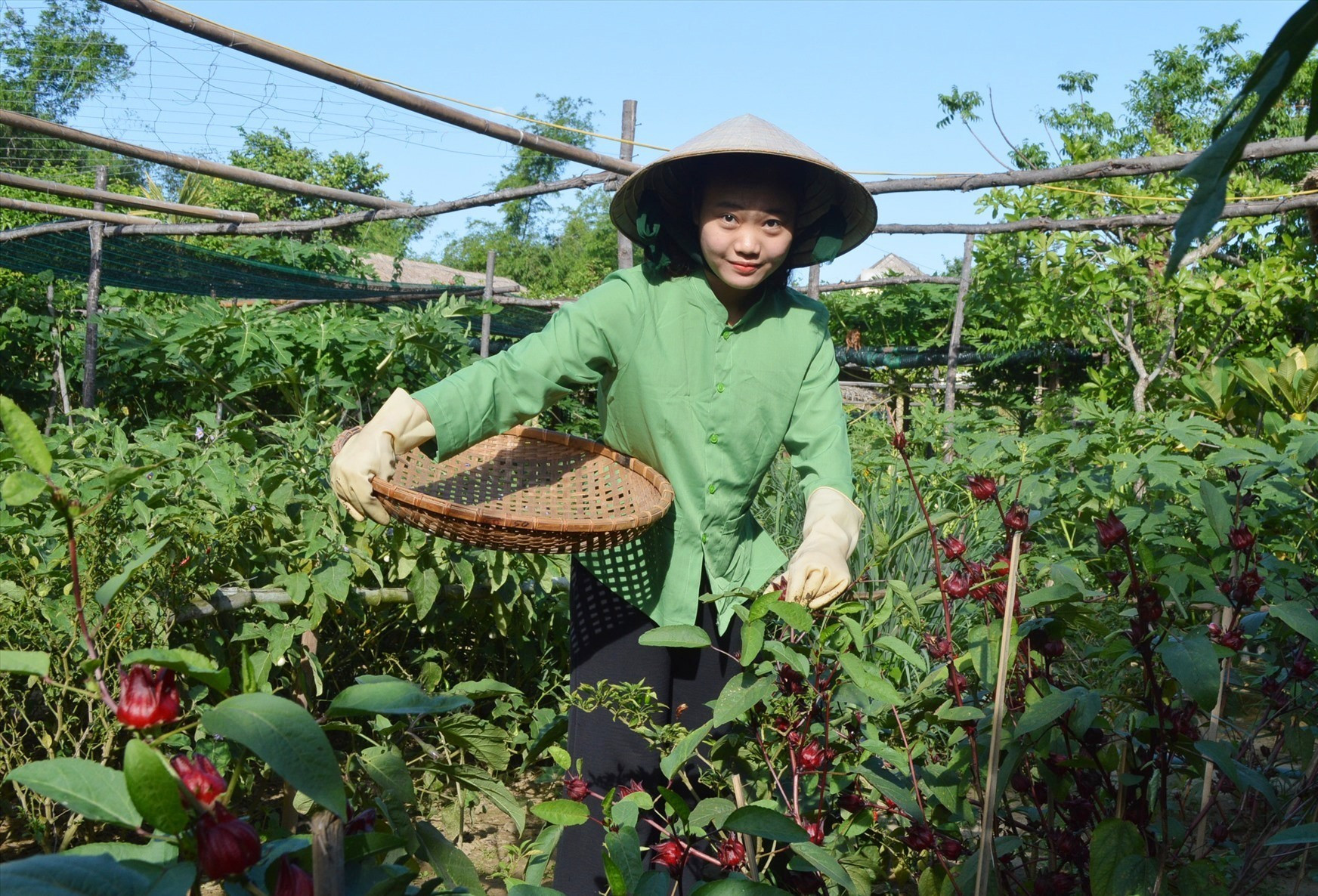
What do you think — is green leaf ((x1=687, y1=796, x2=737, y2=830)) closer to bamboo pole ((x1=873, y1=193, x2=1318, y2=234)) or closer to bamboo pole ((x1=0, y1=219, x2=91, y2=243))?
bamboo pole ((x1=873, y1=193, x2=1318, y2=234))

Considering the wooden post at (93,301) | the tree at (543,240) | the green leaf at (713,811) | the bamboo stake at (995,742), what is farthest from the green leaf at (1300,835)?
the tree at (543,240)

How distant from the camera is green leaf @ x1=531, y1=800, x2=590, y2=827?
1.12m

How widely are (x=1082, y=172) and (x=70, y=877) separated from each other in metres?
3.37

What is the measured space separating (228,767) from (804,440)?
1.25 m

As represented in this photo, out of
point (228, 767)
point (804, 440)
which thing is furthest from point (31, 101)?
point (804, 440)

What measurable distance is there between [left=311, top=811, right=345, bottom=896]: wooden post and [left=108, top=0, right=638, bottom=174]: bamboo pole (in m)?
3.12

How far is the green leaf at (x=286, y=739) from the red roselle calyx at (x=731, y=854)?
0.67m

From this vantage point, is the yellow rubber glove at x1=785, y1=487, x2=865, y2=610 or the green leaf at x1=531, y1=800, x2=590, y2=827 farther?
the yellow rubber glove at x1=785, y1=487, x2=865, y2=610

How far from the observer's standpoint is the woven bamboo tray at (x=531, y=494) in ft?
5.25

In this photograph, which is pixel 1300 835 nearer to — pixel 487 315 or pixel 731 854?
pixel 731 854

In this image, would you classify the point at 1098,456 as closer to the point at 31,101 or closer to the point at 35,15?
the point at 35,15

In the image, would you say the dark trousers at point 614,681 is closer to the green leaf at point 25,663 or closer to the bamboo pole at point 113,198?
the green leaf at point 25,663

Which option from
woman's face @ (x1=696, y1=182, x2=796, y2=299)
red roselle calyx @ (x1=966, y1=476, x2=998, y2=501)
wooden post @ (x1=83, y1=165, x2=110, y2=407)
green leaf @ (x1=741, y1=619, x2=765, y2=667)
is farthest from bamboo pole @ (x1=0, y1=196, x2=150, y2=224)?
red roselle calyx @ (x1=966, y1=476, x2=998, y2=501)

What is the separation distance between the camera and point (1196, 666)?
1085 millimetres
